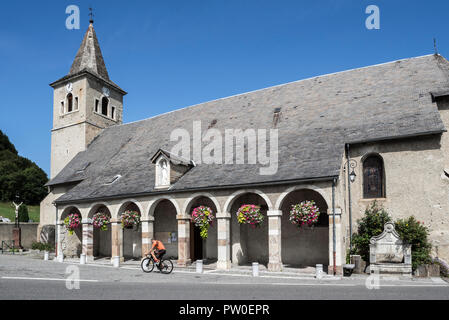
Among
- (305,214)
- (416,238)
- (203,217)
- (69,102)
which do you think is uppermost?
(69,102)

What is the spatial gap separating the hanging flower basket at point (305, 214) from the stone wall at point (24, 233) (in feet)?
87.2

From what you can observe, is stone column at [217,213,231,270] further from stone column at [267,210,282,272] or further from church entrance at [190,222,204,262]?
church entrance at [190,222,204,262]

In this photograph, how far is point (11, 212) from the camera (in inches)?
2180

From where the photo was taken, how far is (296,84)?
2494cm

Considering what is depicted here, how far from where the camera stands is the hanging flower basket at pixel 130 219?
21203 millimetres

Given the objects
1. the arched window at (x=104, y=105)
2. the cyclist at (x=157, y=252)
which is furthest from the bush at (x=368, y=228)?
the arched window at (x=104, y=105)

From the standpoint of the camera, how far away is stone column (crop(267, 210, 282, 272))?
16844 millimetres

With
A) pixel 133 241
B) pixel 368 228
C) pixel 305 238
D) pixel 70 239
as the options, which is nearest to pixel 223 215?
pixel 305 238

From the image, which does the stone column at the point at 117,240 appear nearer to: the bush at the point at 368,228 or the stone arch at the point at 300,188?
the stone arch at the point at 300,188

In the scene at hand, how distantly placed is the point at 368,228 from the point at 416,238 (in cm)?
190

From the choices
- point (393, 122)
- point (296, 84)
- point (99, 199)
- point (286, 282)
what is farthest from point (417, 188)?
point (99, 199)

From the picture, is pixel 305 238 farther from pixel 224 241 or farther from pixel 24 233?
pixel 24 233
